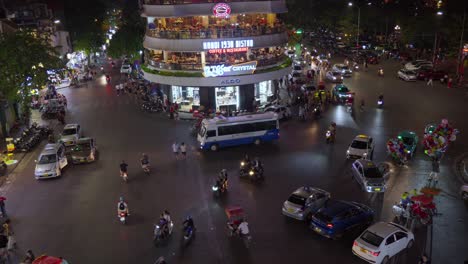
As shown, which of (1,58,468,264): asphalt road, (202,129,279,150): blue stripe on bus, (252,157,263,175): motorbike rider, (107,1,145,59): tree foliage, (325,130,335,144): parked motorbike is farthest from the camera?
(107,1,145,59): tree foliage

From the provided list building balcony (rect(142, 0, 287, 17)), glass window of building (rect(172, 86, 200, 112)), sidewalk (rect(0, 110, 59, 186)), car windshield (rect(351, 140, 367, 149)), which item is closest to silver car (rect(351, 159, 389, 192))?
car windshield (rect(351, 140, 367, 149))

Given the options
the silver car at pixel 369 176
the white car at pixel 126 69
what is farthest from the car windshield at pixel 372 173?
the white car at pixel 126 69

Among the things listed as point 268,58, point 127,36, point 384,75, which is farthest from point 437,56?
point 127,36

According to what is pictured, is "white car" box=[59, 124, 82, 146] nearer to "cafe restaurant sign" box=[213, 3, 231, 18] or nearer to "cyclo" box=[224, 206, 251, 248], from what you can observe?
"cafe restaurant sign" box=[213, 3, 231, 18]

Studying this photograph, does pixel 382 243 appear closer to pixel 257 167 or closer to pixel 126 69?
pixel 257 167

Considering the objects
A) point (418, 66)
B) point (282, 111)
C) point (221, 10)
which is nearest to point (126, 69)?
point (221, 10)

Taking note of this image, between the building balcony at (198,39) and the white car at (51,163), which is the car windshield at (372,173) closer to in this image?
the white car at (51,163)
